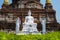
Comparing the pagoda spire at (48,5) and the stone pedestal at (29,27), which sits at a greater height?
the pagoda spire at (48,5)

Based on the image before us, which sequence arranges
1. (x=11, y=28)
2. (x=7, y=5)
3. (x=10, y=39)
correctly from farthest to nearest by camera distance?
1. (x=7, y=5)
2. (x=11, y=28)
3. (x=10, y=39)

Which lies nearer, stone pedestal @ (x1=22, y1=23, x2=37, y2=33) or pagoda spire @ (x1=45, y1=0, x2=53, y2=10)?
stone pedestal @ (x1=22, y1=23, x2=37, y2=33)

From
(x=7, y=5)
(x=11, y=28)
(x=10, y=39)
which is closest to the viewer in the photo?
(x=10, y=39)

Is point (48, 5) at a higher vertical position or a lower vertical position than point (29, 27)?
higher

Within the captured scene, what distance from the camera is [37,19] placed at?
4353cm

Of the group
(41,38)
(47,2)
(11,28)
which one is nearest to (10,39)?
(41,38)

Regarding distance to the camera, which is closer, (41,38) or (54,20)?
(41,38)

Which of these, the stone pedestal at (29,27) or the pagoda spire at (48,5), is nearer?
the stone pedestal at (29,27)

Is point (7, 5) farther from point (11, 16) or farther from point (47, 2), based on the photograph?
point (47, 2)

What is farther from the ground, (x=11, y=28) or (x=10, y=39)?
(x=10, y=39)

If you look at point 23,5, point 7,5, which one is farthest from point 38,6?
point 7,5

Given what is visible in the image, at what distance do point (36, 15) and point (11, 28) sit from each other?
473cm

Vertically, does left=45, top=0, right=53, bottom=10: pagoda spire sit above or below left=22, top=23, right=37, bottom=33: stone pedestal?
above

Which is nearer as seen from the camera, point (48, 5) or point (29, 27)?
point (29, 27)
